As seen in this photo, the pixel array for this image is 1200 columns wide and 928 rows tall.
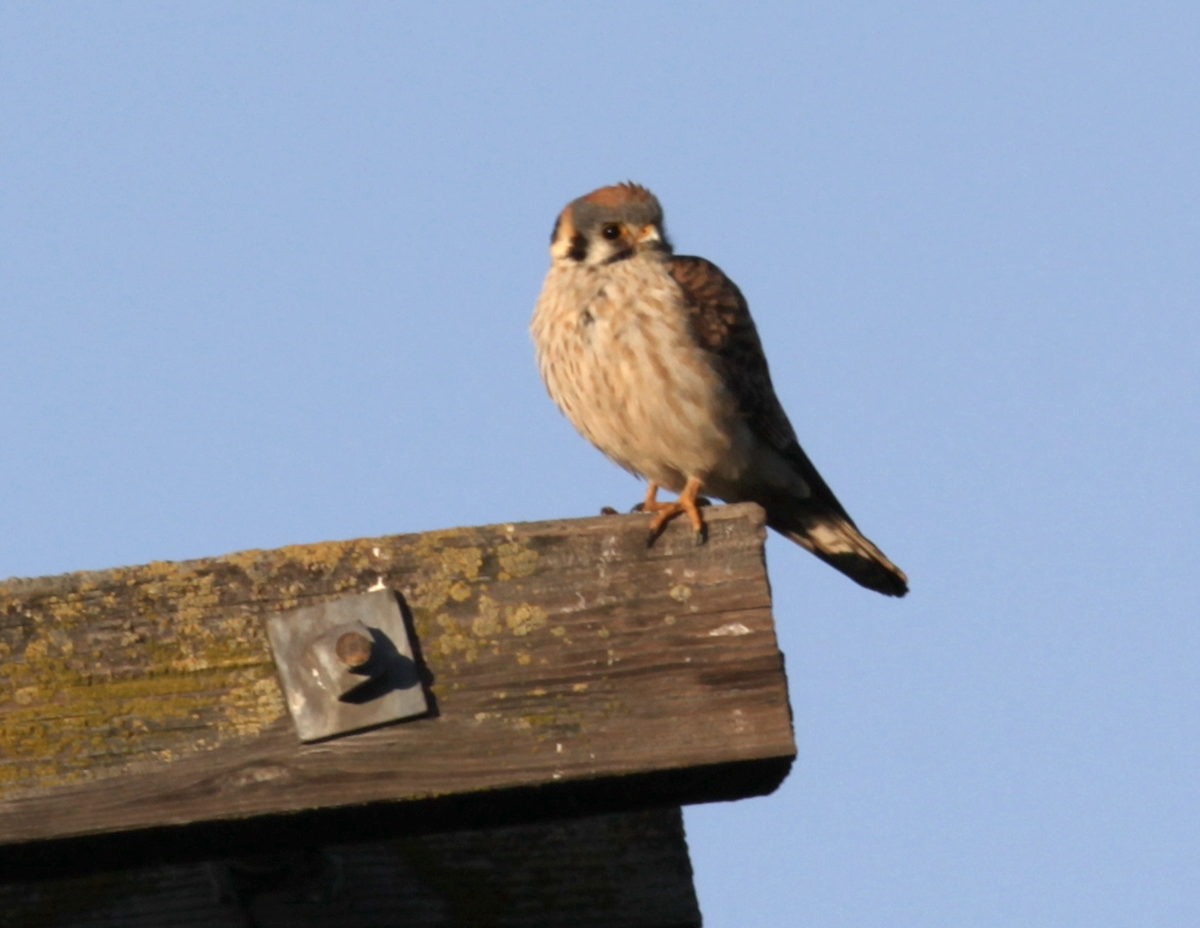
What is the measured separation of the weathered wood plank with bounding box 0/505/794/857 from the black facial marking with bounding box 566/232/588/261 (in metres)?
3.94

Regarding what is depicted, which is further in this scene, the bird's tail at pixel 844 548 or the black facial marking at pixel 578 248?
the black facial marking at pixel 578 248

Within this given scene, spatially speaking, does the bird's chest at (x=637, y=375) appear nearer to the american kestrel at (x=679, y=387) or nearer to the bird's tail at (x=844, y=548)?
the american kestrel at (x=679, y=387)

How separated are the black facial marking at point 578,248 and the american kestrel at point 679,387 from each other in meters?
0.01

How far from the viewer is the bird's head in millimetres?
5648

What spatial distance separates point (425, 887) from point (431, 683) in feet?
2.70

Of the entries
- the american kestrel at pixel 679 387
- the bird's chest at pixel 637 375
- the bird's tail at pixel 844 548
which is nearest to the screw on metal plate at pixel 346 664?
the american kestrel at pixel 679 387

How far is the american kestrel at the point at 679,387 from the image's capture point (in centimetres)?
489

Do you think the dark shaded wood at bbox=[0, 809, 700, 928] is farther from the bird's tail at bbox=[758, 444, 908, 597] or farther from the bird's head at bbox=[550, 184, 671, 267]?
the bird's head at bbox=[550, 184, 671, 267]

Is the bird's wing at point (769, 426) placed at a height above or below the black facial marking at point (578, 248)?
below

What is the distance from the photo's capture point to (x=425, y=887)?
2432 millimetres

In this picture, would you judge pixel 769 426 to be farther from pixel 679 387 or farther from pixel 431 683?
pixel 431 683

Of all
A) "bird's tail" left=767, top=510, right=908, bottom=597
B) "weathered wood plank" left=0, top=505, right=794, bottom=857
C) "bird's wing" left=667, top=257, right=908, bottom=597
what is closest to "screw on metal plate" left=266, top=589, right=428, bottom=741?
"weathered wood plank" left=0, top=505, right=794, bottom=857

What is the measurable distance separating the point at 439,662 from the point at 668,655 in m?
0.23

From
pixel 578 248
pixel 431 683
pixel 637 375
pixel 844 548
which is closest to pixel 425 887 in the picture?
pixel 431 683
